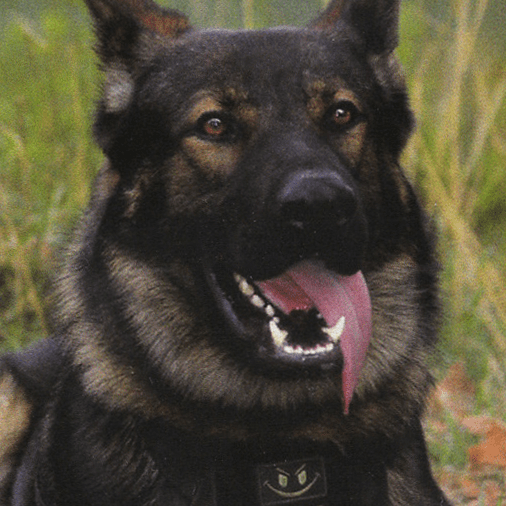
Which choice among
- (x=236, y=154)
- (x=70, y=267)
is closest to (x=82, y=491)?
(x=70, y=267)

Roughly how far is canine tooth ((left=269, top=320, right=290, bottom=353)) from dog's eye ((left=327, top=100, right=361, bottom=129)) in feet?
2.10

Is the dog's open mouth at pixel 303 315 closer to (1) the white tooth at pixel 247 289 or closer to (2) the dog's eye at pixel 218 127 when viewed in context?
(1) the white tooth at pixel 247 289

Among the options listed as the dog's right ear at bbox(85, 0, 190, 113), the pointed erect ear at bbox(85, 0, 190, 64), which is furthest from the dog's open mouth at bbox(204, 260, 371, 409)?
the pointed erect ear at bbox(85, 0, 190, 64)

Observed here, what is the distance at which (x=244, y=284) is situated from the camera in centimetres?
300

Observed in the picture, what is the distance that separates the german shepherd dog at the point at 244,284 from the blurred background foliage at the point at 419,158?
1.20 metres

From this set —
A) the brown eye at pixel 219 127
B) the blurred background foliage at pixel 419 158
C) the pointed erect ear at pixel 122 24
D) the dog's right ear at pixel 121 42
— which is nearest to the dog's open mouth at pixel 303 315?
the brown eye at pixel 219 127

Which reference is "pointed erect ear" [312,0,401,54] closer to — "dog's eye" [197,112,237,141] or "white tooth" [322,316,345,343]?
"dog's eye" [197,112,237,141]

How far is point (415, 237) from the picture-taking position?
331 cm

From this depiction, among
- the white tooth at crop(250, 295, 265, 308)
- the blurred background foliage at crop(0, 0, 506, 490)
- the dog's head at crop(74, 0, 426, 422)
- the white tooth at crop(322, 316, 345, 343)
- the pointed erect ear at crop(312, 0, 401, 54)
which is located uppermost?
the pointed erect ear at crop(312, 0, 401, 54)

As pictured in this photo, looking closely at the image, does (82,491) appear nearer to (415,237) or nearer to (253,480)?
(253,480)

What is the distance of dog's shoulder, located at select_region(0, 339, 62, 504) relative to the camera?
11.9 feet

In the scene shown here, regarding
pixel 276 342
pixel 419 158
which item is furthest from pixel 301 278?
pixel 419 158

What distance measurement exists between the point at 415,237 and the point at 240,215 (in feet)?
2.17

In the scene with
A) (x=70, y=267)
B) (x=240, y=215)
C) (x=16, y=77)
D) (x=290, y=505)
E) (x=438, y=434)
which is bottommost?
(x=438, y=434)
